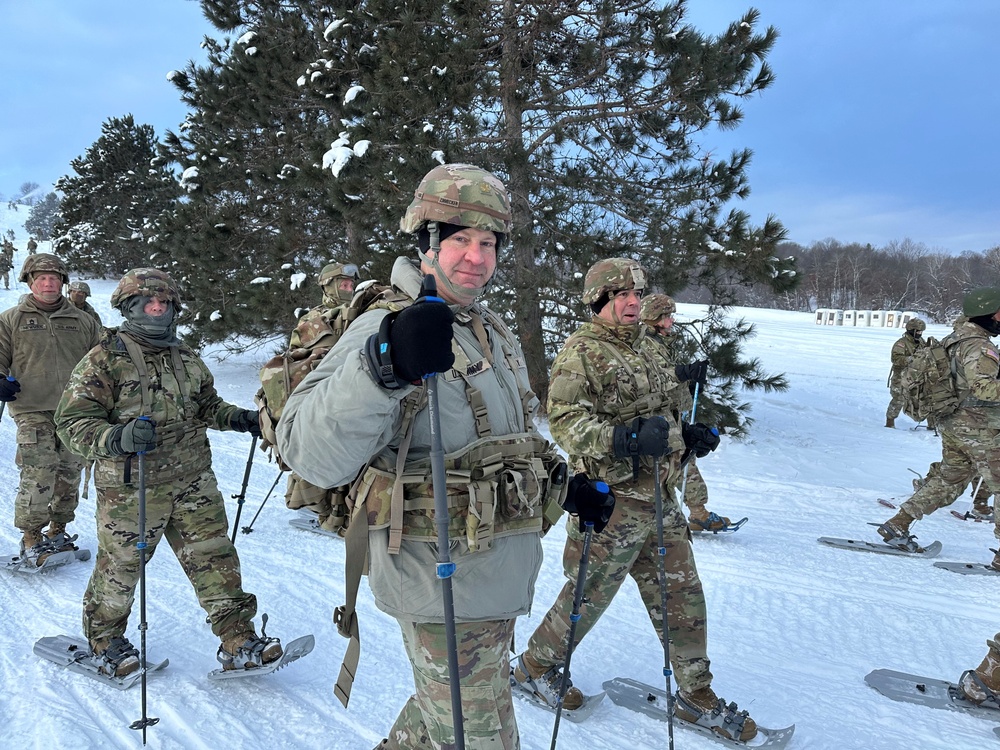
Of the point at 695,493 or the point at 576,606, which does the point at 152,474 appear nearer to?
the point at 576,606

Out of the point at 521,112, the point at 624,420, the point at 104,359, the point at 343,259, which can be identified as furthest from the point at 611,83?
the point at 104,359

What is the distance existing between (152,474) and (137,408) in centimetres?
38

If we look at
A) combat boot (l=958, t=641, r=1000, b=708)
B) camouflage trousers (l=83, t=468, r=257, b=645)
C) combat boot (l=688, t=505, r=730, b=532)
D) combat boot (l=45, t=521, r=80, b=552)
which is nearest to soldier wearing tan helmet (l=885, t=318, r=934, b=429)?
combat boot (l=688, t=505, r=730, b=532)

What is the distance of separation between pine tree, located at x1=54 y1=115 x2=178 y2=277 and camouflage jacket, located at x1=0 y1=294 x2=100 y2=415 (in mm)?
26667

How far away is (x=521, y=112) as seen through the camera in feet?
33.4

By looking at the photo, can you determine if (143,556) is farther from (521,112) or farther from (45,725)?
(521,112)

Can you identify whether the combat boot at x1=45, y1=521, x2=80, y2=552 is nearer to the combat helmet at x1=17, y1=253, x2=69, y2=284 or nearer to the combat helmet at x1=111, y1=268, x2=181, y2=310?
the combat helmet at x1=17, y1=253, x2=69, y2=284

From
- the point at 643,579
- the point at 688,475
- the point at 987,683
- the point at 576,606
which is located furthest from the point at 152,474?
the point at 688,475

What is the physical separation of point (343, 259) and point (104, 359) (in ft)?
27.8

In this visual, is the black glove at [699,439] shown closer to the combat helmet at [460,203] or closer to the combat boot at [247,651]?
the combat helmet at [460,203]

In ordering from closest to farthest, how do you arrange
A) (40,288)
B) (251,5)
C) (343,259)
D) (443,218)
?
(443,218), (40,288), (343,259), (251,5)

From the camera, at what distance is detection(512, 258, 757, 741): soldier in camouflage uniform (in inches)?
127

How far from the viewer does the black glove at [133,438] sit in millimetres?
3180

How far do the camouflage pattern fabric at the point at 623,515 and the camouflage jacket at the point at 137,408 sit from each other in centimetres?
209
